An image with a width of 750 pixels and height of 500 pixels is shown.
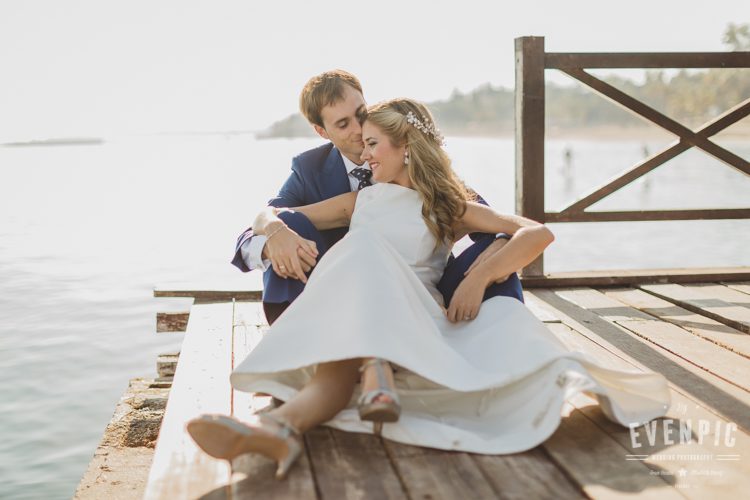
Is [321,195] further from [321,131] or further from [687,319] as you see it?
[687,319]

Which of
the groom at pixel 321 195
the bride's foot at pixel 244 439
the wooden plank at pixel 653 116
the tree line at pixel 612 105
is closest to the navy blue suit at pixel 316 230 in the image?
the groom at pixel 321 195

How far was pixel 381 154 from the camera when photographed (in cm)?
322

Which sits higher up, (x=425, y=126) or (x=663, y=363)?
(x=425, y=126)

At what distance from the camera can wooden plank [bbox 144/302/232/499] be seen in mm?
2160

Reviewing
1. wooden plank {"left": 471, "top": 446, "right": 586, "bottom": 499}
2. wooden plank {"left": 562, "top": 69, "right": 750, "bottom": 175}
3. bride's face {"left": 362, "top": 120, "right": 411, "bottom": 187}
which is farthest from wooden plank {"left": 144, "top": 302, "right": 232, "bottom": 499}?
wooden plank {"left": 562, "top": 69, "right": 750, "bottom": 175}

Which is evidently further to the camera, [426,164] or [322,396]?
[426,164]

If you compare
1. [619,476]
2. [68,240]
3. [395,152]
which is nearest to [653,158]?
[395,152]

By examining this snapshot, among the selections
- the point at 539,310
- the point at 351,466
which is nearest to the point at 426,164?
the point at 539,310

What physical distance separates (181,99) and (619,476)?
65.7m

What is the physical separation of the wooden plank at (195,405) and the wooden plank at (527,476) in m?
0.69

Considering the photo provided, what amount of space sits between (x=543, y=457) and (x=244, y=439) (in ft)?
2.61

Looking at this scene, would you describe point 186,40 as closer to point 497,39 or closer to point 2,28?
point 2,28

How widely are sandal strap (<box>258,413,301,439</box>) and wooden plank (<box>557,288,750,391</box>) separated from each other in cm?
157

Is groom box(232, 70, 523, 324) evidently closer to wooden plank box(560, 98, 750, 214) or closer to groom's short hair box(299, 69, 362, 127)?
groom's short hair box(299, 69, 362, 127)
